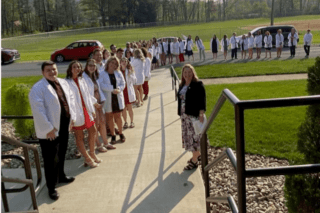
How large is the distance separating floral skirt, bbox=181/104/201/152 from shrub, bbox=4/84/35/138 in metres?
4.11

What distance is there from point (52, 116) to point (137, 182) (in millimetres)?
1601

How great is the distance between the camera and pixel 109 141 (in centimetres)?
732

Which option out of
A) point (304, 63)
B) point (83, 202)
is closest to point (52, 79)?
point (83, 202)

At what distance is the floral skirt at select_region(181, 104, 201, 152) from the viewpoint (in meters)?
5.54

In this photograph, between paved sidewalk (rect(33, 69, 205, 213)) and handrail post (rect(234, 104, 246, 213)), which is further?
paved sidewalk (rect(33, 69, 205, 213))

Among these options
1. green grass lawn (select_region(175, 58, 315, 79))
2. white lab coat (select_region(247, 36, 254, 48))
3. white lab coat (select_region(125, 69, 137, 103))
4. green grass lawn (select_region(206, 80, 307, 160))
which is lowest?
green grass lawn (select_region(206, 80, 307, 160))

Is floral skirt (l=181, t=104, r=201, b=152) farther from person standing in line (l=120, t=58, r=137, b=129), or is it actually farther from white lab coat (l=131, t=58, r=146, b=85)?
white lab coat (l=131, t=58, r=146, b=85)

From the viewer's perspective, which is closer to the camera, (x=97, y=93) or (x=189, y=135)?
(x=189, y=135)

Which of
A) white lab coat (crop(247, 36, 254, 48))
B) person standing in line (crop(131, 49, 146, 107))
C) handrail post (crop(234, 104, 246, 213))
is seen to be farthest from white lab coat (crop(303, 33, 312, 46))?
handrail post (crop(234, 104, 246, 213))

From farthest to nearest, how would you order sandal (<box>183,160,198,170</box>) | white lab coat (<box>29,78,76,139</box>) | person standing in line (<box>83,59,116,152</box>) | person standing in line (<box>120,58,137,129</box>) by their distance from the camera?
person standing in line (<box>120,58,137,129</box>)
person standing in line (<box>83,59,116,152</box>)
sandal (<box>183,160,198,170</box>)
white lab coat (<box>29,78,76,139</box>)

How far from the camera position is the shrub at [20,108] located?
26.1ft

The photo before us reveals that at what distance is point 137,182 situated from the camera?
515 centimetres

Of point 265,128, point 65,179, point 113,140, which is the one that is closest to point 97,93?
point 113,140

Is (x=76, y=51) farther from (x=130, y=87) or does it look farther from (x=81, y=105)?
(x=81, y=105)
